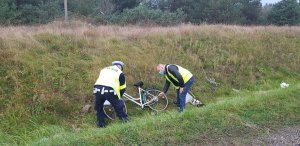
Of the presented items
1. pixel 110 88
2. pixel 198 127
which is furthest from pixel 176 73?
pixel 198 127

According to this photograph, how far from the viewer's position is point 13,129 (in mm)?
9102

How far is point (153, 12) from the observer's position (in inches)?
1129

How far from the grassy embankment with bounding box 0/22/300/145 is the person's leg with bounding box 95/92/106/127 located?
0.42 meters

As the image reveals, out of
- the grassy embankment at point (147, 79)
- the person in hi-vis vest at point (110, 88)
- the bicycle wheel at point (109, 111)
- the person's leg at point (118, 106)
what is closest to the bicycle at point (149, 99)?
the grassy embankment at point (147, 79)

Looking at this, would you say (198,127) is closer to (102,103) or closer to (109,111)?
(102,103)

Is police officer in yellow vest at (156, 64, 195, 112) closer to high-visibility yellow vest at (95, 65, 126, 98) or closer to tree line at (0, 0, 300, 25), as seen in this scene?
high-visibility yellow vest at (95, 65, 126, 98)

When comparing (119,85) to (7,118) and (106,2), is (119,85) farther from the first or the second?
(106,2)

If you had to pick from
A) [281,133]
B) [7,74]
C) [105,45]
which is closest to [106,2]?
[105,45]

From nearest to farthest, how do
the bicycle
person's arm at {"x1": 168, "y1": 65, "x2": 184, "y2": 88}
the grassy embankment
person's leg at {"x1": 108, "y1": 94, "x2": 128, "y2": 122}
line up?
the grassy embankment → person's leg at {"x1": 108, "y1": 94, "x2": 128, "y2": 122} → person's arm at {"x1": 168, "y1": 65, "x2": 184, "y2": 88} → the bicycle

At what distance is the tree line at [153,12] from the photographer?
23.9 meters

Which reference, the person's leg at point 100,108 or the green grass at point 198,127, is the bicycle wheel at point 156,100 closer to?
the person's leg at point 100,108

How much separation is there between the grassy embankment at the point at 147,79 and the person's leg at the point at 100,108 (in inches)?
16.4

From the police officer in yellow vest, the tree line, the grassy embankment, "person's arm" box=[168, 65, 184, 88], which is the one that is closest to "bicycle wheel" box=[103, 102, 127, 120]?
the grassy embankment

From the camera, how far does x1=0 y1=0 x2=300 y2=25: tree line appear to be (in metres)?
23.9
